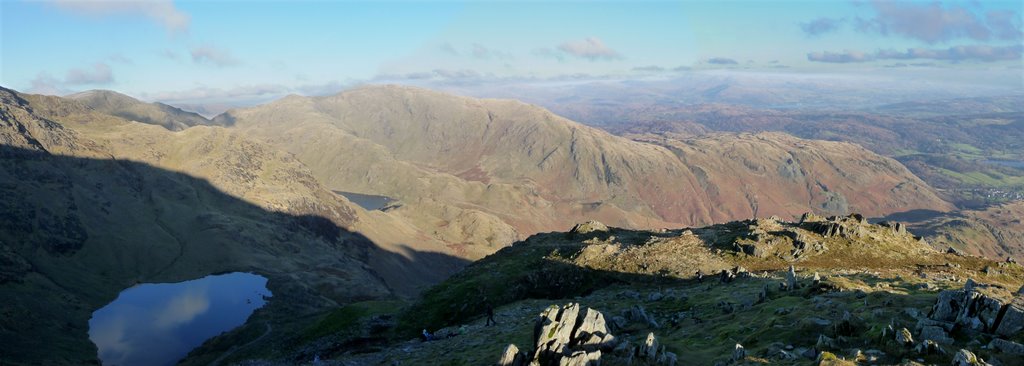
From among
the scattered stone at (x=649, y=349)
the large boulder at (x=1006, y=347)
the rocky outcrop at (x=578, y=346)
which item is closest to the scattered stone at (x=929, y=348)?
the large boulder at (x=1006, y=347)

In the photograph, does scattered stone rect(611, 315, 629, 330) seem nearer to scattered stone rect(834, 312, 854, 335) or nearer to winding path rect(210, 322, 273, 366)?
scattered stone rect(834, 312, 854, 335)

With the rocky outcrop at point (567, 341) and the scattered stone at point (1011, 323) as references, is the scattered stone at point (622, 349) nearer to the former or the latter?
the rocky outcrop at point (567, 341)

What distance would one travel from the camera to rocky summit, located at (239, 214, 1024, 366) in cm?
3008

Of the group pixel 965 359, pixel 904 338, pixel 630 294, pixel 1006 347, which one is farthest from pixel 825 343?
pixel 630 294

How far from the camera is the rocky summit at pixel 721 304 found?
30.1 meters

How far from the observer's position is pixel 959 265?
223 feet

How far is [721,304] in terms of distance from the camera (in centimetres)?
4988

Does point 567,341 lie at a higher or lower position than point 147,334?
higher

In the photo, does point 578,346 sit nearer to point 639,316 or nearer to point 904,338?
point 639,316

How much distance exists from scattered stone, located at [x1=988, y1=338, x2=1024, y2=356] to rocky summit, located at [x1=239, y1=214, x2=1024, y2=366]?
0.05 m

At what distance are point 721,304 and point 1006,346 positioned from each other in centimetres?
2423

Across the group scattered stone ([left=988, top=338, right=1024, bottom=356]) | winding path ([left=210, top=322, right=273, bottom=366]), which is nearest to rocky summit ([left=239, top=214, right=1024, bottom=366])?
scattered stone ([left=988, top=338, right=1024, bottom=356])

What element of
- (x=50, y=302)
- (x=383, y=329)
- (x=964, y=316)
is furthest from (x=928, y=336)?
(x=50, y=302)

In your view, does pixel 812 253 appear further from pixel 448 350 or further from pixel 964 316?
pixel 448 350
